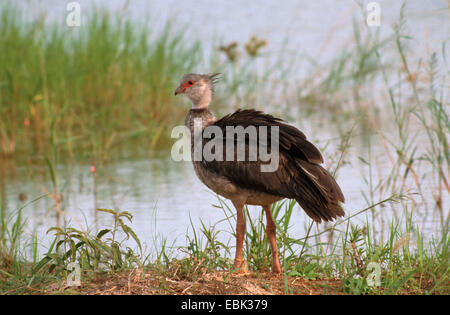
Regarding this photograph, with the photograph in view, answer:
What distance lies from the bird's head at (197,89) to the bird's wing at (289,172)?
724 millimetres

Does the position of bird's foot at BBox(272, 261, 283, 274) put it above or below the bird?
below

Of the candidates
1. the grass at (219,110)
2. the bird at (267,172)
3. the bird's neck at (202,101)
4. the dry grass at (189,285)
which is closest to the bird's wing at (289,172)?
the bird at (267,172)

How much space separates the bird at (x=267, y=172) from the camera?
4906 mm

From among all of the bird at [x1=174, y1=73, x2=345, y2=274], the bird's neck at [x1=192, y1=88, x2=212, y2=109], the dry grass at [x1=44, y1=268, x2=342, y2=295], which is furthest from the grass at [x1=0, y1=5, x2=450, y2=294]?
the bird's neck at [x1=192, y1=88, x2=212, y2=109]

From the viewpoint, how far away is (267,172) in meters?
5.01

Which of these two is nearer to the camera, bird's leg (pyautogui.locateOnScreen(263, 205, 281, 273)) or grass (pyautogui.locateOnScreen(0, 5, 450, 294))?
grass (pyautogui.locateOnScreen(0, 5, 450, 294))

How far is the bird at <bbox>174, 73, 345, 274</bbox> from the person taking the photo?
4.91m

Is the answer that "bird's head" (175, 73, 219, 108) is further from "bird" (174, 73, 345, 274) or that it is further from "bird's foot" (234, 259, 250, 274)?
"bird's foot" (234, 259, 250, 274)

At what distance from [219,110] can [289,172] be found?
6.36 meters

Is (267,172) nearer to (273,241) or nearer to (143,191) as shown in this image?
(273,241)

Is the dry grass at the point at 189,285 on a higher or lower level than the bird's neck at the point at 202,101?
lower

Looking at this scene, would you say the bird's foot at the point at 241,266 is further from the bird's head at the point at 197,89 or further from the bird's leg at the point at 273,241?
the bird's head at the point at 197,89

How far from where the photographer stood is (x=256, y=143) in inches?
201

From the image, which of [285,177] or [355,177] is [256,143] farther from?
[355,177]
